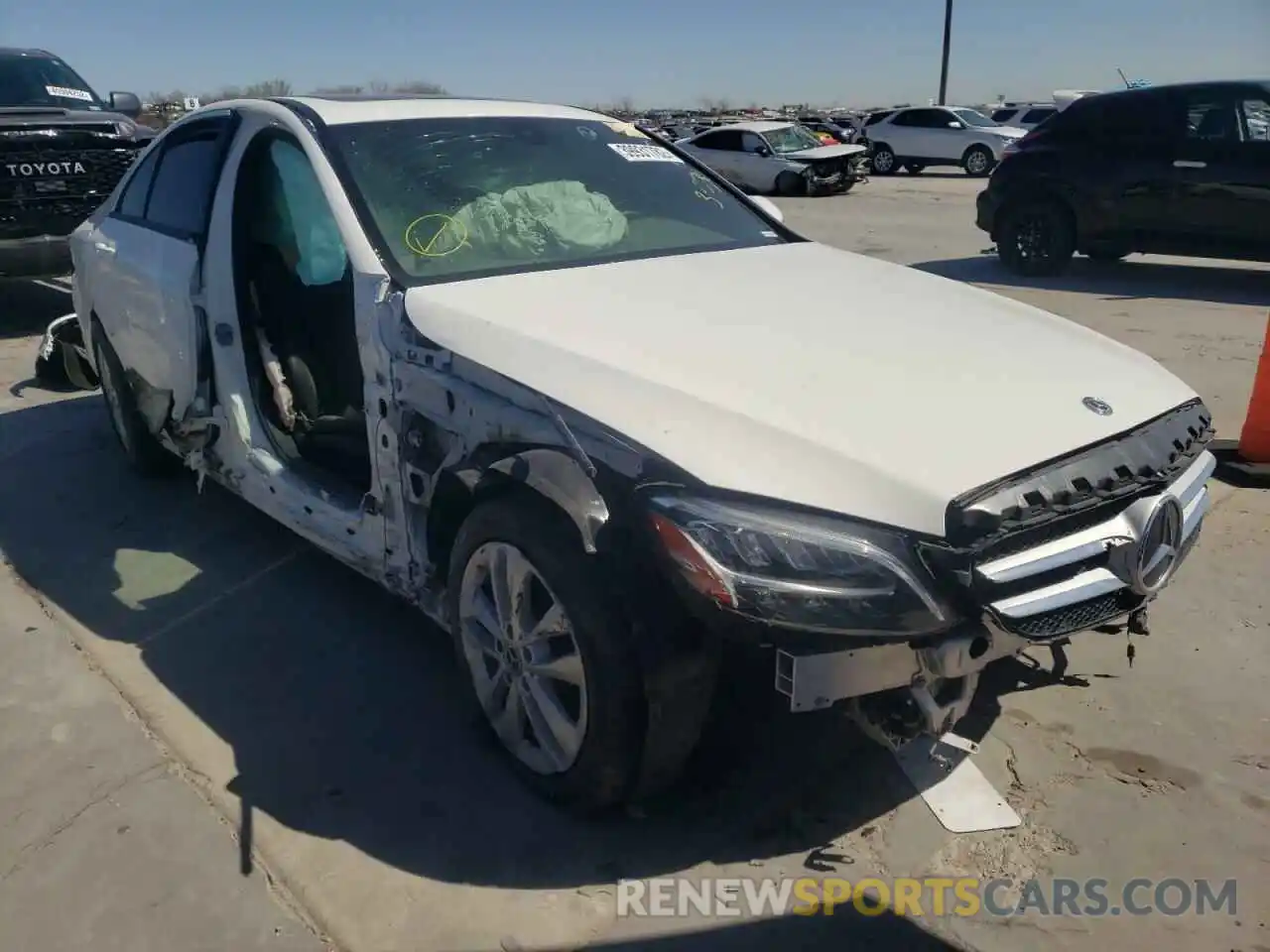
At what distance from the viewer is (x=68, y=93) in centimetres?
1016

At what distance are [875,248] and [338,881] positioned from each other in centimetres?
1144

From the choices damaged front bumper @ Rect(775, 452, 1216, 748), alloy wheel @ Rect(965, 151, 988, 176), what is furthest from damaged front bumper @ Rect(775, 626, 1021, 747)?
alloy wheel @ Rect(965, 151, 988, 176)

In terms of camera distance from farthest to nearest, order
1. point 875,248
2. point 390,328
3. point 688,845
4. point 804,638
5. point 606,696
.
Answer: point 875,248 < point 390,328 < point 688,845 < point 606,696 < point 804,638

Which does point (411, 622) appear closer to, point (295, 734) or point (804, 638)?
point (295, 734)

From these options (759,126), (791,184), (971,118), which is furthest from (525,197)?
(971,118)

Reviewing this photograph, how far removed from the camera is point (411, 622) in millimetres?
3816

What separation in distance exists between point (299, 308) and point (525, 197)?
1159 mm

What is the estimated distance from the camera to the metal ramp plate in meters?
2.66

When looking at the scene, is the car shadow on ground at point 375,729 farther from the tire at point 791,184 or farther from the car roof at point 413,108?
the tire at point 791,184

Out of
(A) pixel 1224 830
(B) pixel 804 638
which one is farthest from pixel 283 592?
(A) pixel 1224 830

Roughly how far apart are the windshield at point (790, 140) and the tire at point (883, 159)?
5.09m

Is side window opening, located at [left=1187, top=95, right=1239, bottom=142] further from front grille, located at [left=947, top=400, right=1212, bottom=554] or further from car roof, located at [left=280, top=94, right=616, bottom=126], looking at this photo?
front grille, located at [left=947, top=400, right=1212, bottom=554]

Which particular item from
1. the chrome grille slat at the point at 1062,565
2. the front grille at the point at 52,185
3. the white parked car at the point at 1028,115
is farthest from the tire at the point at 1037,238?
the white parked car at the point at 1028,115

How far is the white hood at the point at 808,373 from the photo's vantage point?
2.30 m
